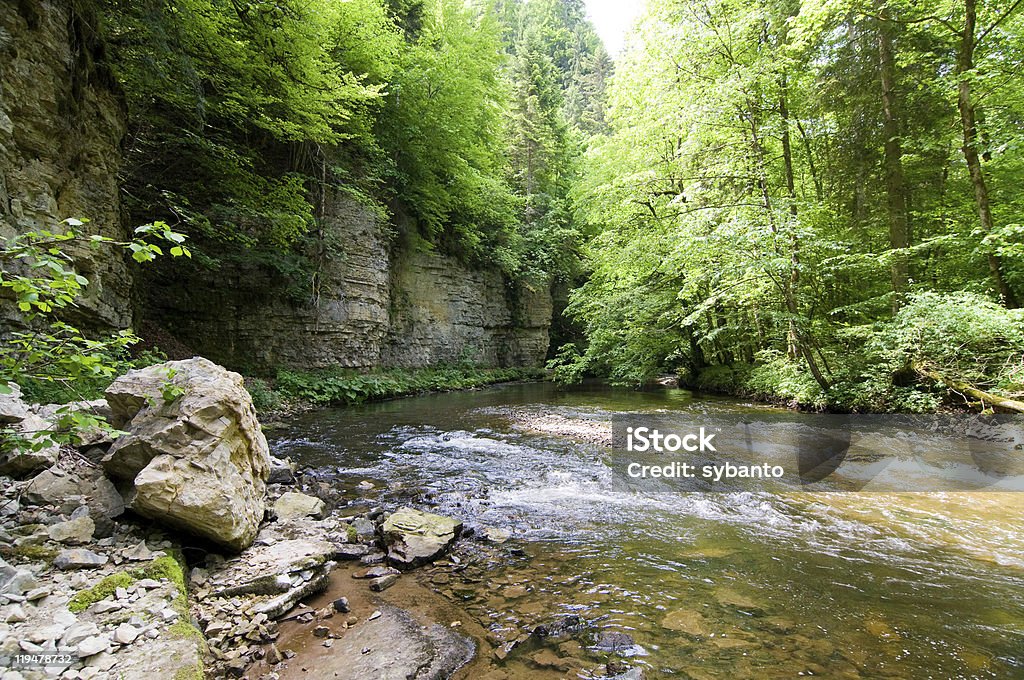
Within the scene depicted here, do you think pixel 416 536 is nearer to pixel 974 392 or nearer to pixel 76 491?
pixel 76 491

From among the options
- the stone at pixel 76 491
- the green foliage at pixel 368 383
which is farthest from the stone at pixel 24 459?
the green foliage at pixel 368 383

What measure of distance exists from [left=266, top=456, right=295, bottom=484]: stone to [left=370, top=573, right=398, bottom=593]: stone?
2.51m

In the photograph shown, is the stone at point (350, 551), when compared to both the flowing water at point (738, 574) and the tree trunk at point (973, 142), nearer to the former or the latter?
the flowing water at point (738, 574)

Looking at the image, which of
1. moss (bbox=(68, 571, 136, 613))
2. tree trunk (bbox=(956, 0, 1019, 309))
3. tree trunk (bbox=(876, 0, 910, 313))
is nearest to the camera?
moss (bbox=(68, 571, 136, 613))

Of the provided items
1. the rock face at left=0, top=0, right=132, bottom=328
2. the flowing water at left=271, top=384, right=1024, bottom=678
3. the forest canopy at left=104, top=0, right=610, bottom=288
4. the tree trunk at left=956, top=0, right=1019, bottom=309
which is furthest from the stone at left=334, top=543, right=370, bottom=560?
the tree trunk at left=956, top=0, right=1019, bottom=309

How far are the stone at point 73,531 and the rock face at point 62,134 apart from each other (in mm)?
3766

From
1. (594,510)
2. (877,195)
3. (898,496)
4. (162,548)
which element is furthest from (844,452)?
(162,548)

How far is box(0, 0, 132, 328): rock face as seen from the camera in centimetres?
559

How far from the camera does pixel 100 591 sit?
256 cm

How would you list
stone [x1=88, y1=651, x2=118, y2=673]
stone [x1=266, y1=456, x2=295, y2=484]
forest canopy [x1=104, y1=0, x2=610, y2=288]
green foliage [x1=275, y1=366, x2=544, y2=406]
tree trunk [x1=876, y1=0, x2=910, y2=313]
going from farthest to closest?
green foliage [x1=275, y1=366, x2=544, y2=406], tree trunk [x1=876, y1=0, x2=910, y2=313], forest canopy [x1=104, y1=0, x2=610, y2=288], stone [x1=266, y1=456, x2=295, y2=484], stone [x1=88, y1=651, x2=118, y2=673]

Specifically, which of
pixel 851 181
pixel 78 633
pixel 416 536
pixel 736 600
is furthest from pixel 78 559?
pixel 851 181

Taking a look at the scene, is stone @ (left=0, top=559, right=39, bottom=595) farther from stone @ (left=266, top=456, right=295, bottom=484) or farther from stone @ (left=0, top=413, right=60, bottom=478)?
stone @ (left=266, top=456, right=295, bottom=484)

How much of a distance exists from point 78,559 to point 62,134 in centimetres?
680

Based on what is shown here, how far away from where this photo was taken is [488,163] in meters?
18.9
